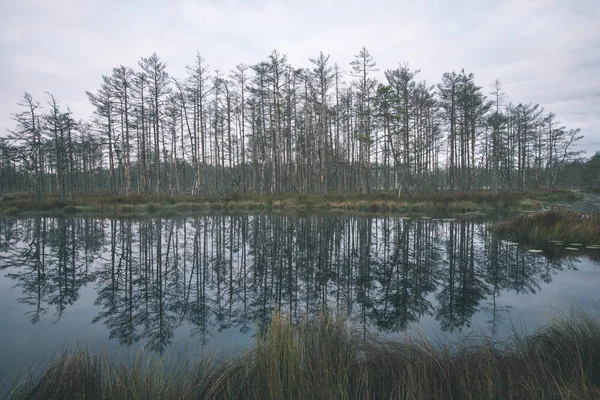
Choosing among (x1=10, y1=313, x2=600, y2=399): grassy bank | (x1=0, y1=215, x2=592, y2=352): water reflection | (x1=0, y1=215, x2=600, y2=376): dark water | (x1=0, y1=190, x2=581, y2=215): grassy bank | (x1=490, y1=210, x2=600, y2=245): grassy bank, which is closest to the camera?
(x1=10, y1=313, x2=600, y2=399): grassy bank

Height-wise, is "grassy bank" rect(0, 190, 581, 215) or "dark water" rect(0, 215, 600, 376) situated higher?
"grassy bank" rect(0, 190, 581, 215)

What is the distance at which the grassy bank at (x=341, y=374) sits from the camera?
2.39 metres

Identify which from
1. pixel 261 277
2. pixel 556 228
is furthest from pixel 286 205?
pixel 261 277

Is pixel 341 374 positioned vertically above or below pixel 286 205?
below

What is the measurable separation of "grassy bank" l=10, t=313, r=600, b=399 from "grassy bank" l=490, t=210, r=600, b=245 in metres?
9.89

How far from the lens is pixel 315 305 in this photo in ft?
17.2

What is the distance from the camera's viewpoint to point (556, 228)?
11305 millimetres

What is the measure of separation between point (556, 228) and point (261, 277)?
11.1 metres

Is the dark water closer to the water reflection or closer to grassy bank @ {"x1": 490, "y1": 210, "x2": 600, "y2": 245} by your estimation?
the water reflection

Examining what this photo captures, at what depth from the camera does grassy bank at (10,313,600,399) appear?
7.86ft

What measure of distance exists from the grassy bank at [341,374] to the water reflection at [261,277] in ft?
2.98

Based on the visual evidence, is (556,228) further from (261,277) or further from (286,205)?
(286,205)

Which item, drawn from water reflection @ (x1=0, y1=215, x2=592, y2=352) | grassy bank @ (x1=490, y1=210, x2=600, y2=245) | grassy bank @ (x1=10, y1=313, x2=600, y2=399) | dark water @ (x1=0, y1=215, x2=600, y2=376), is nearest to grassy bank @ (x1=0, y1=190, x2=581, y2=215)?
grassy bank @ (x1=490, y1=210, x2=600, y2=245)

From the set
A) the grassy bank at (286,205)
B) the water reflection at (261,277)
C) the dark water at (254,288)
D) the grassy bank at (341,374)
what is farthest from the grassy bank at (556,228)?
the grassy bank at (286,205)
